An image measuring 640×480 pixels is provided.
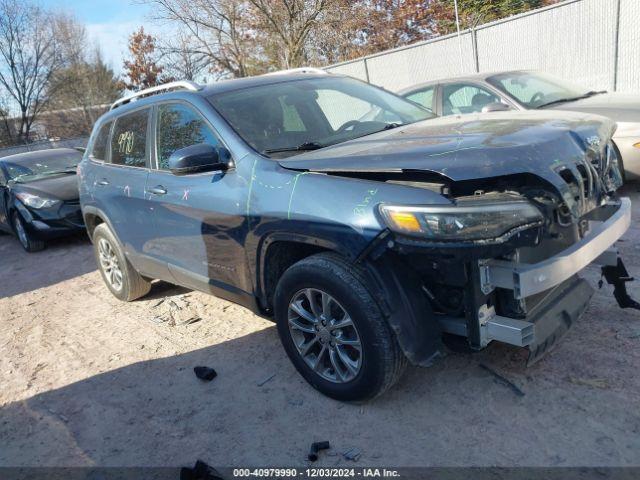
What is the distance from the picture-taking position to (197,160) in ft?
11.1

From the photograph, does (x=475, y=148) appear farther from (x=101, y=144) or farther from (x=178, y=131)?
(x=101, y=144)

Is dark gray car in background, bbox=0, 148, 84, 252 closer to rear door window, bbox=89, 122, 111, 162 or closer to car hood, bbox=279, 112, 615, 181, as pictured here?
rear door window, bbox=89, 122, 111, 162

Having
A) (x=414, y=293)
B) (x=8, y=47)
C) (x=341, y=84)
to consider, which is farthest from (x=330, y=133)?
(x=8, y=47)

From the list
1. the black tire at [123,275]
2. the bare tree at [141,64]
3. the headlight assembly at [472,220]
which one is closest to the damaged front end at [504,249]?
the headlight assembly at [472,220]

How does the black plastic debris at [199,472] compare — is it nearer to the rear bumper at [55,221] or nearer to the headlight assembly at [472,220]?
the headlight assembly at [472,220]

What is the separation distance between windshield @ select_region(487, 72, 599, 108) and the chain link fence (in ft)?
9.10

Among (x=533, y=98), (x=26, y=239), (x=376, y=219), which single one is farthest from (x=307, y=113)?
(x=26, y=239)

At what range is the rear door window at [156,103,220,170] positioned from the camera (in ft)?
12.4

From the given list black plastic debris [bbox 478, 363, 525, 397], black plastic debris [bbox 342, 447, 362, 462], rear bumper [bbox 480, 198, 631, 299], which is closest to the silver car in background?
rear bumper [bbox 480, 198, 631, 299]

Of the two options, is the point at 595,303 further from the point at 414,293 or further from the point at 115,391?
the point at 115,391

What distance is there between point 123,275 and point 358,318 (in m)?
3.28

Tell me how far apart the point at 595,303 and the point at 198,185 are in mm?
2883

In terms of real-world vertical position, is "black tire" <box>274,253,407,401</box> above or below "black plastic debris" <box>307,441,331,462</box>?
above

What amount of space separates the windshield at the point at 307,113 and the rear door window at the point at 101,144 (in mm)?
1867
